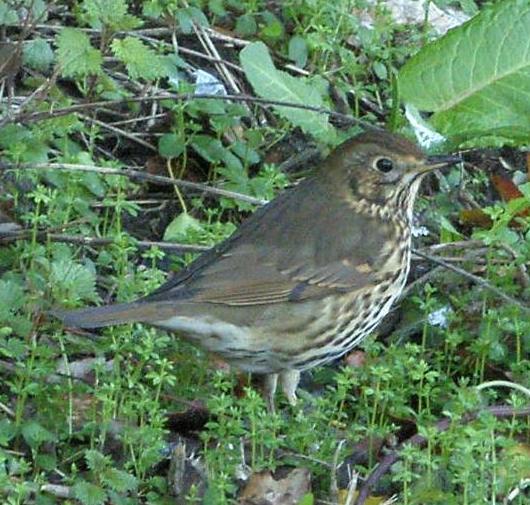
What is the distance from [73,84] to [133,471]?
2497 millimetres

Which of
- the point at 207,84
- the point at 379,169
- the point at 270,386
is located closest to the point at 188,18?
the point at 207,84

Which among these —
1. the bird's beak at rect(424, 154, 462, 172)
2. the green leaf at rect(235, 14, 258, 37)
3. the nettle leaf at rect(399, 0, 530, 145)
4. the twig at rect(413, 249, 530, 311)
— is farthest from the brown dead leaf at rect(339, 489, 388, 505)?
the green leaf at rect(235, 14, 258, 37)

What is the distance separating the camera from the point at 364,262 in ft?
18.6

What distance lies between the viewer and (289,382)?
5680mm

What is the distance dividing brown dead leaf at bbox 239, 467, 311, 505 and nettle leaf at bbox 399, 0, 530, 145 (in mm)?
2151

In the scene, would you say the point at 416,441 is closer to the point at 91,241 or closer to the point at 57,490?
the point at 57,490

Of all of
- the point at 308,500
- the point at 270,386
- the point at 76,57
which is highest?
the point at 76,57

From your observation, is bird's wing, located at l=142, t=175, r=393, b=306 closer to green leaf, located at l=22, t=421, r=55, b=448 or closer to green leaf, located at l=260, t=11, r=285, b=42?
green leaf, located at l=22, t=421, r=55, b=448

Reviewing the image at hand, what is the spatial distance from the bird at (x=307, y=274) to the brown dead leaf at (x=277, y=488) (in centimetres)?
58

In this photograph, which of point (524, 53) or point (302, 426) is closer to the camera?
point (302, 426)

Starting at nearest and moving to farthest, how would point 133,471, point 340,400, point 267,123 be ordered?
point 133,471 → point 340,400 → point 267,123

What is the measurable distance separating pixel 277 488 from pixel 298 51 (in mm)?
2954

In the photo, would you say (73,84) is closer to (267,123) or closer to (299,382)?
(267,123)

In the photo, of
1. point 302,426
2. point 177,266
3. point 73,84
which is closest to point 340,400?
point 302,426
